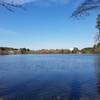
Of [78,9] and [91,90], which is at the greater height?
[78,9]

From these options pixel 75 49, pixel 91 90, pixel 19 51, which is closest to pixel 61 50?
pixel 75 49

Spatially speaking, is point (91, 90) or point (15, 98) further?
point (91, 90)

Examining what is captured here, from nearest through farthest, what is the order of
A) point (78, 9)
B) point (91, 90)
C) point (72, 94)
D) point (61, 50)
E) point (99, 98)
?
point (78, 9) < point (99, 98) < point (72, 94) < point (91, 90) < point (61, 50)

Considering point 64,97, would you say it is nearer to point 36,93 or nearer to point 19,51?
point 36,93

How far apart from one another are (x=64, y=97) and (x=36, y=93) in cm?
226

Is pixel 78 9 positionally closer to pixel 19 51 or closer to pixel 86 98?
pixel 86 98

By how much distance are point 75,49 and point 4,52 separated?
47.0m

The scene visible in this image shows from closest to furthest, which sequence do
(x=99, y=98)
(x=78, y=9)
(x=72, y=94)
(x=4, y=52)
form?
1. (x=78, y=9)
2. (x=99, y=98)
3. (x=72, y=94)
4. (x=4, y=52)

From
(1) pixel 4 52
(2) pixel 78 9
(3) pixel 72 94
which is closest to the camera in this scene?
(2) pixel 78 9

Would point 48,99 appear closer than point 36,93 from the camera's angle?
Yes

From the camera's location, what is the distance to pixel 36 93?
15195 millimetres

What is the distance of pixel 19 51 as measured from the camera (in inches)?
6747

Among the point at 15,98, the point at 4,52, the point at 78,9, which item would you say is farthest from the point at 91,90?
the point at 4,52

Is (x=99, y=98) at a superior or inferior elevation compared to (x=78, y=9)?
inferior
